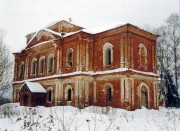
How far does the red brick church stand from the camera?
19.5m

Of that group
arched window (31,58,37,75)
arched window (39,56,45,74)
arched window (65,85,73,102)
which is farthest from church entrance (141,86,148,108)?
arched window (31,58,37,75)

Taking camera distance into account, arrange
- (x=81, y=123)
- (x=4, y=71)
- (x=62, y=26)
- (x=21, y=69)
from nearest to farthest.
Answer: (x=81, y=123), (x=4, y=71), (x=62, y=26), (x=21, y=69)

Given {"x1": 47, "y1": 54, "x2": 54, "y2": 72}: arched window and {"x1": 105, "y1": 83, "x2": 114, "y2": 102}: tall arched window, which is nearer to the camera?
{"x1": 105, "y1": 83, "x2": 114, "y2": 102}: tall arched window

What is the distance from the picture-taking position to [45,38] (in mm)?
25359

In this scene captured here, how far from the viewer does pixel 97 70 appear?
21453 mm

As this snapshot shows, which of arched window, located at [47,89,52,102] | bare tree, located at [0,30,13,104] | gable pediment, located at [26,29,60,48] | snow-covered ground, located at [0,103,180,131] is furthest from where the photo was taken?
gable pediment, located at [26,29,60,48]

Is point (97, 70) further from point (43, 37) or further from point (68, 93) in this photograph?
point (43, 37)

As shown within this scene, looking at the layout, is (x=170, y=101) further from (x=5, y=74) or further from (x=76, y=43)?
(x=5, y=74)

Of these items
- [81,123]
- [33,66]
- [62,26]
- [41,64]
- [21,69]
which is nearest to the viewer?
[81,123]

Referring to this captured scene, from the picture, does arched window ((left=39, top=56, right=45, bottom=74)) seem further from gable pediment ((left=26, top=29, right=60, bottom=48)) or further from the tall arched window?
the tall arched window

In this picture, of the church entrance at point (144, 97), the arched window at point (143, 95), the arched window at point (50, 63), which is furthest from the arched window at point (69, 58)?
the church entrance at point (144, 97)

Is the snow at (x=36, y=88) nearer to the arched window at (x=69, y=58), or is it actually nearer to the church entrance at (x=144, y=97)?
the arched window at (x=69, y=58)

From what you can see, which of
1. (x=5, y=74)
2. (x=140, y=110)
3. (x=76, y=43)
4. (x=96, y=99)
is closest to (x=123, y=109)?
(x=140, y=110)

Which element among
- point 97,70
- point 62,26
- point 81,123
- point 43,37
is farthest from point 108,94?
point 81,123
